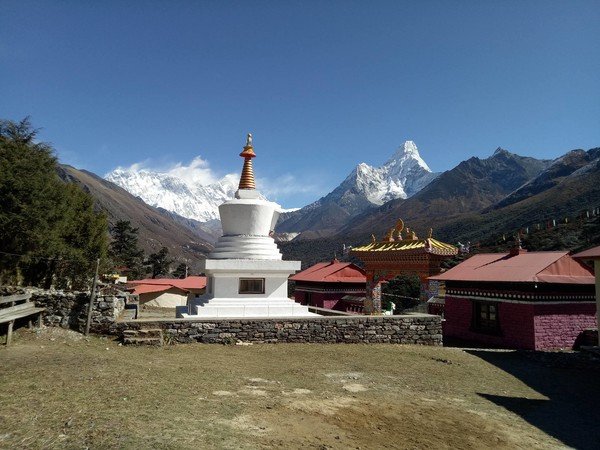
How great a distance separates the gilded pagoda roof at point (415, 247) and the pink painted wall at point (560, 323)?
6.01m

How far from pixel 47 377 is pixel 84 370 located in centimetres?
81

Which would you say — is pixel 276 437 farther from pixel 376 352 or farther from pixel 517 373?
pixel 517 373

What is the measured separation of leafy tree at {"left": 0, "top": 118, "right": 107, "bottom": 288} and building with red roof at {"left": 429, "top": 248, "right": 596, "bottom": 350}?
18450 millimetres

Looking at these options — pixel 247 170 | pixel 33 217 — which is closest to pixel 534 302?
pixel 247 170

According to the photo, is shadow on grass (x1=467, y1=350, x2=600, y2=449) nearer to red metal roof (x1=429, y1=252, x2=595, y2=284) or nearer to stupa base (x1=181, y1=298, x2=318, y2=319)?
red metal roof (x1=429, y1=252, x2=595, y2=284)

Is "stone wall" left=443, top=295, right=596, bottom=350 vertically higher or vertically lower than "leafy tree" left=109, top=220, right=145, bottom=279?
lower

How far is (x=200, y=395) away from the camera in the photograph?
7578 mm

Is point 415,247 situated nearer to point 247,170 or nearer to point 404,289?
point 247,170

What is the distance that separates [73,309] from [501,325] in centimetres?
1521

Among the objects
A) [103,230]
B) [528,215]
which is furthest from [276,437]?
[528,215]

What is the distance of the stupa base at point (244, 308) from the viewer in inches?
583

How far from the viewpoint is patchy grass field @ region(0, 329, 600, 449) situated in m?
5.81

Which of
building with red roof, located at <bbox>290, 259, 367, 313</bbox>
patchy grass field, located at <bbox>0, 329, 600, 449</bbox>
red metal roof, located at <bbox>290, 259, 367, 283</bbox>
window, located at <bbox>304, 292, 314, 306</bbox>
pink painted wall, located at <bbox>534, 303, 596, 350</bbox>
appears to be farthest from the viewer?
window, located at <bbox>304, 292, 314, 306</bbox>

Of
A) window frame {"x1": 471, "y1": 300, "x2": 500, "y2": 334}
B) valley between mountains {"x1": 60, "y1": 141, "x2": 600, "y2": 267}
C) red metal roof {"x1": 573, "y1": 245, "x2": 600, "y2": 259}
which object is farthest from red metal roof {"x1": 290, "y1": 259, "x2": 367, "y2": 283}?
valley between mountains {"x1": 60, "y1": 141, "x2": 600, "y2": 267}
